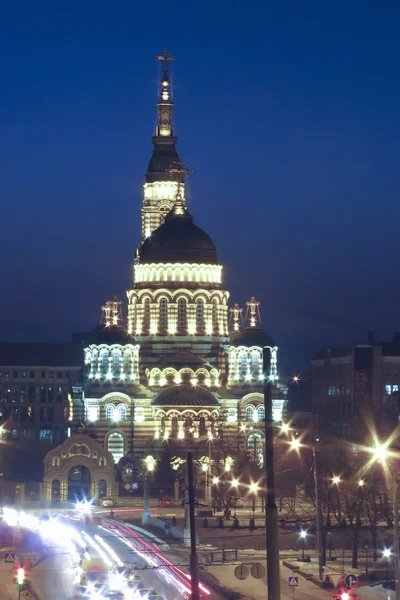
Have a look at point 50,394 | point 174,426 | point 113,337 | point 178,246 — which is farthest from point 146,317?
point 50,394

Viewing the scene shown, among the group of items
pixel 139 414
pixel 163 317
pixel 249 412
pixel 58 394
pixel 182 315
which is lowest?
pixel 139 414

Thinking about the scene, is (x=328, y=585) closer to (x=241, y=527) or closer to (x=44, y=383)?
(x=241, y=527)

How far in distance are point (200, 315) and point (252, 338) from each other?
4501 mm

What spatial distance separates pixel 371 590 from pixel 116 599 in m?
8.52

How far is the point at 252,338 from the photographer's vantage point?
138 metres

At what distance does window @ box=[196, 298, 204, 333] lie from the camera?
13862 centimetres

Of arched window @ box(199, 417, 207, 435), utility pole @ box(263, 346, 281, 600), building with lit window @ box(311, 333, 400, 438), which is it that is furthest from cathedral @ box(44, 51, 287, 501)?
Result: utility pole @ box(263, 346, 281, 600)

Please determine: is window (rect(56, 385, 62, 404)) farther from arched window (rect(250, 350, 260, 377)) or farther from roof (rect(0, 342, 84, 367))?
arched window (rect(250, 350, 260, 377))

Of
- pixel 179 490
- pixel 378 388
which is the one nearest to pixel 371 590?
pixel 179 490

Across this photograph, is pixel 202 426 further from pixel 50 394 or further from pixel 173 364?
pixel 50 394

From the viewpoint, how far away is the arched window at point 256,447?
124m

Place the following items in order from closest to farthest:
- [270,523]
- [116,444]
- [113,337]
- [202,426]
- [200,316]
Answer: [270,523] → [202,426] → [116,444] → [113,337] → [200,316]

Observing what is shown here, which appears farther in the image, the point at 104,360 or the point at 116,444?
the point at 104,360

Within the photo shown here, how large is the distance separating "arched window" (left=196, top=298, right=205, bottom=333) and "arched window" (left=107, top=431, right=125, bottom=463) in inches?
435
